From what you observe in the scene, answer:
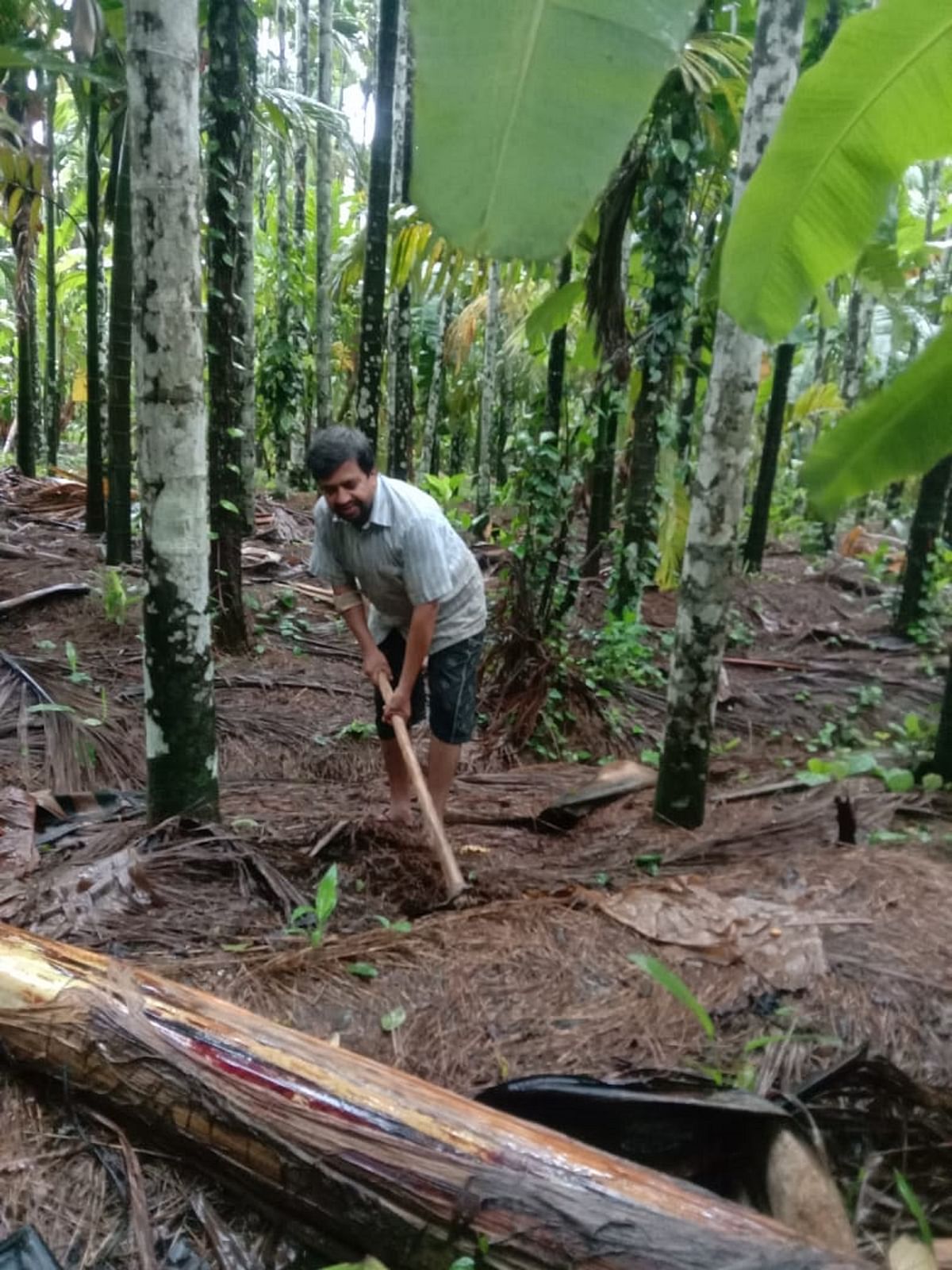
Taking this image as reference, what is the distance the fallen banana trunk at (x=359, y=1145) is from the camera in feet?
5.32

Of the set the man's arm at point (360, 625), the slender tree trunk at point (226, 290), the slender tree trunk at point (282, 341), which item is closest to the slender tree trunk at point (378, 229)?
the slender tree trunk at point (226, 290)

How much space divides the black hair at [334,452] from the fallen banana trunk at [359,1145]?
1922 mm

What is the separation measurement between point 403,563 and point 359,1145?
7.61 ft

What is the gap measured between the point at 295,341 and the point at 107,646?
702cm

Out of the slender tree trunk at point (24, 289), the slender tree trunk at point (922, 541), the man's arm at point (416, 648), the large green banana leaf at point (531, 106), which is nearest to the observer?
the large green banana leaf at point (531, 106)

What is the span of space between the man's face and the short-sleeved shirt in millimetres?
44

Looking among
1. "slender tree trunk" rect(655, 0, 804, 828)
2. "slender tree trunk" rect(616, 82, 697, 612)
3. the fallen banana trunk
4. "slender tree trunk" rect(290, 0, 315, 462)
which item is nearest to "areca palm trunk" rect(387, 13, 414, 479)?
"slender tree trunk" rect(290, 0, 315, 462)

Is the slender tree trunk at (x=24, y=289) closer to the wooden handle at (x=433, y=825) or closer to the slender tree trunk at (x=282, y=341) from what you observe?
the slender tree trunk at (x=282, y=341)

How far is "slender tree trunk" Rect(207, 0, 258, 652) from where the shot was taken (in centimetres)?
511

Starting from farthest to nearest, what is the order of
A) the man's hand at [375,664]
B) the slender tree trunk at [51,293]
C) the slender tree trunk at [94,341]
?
1. the slender tree trunk at [51,293]
2. the slender tree trunk at [94,341]
3. the man's hand at [375,664]

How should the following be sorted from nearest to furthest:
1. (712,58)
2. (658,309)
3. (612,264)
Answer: (712,58) < (612,264) < (658,309)

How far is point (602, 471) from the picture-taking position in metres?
7.90

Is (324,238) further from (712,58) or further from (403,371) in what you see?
(712,58)

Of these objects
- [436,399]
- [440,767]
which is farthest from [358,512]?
Result: [436,399]
